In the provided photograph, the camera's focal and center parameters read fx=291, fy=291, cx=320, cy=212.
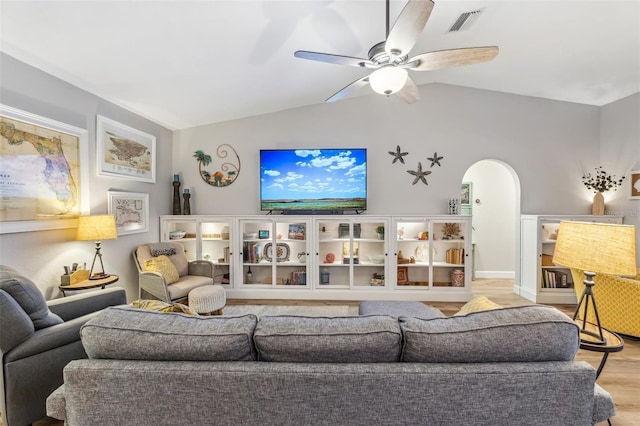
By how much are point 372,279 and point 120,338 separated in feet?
11.3

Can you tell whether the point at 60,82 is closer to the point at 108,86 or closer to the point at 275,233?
the point at 108,86

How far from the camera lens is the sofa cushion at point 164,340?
1.14 metres

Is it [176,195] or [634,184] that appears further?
[176,195]

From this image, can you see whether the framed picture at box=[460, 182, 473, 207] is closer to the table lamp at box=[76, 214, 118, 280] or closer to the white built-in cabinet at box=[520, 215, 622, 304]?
the white built-in cabinet at box=[520, 215, 622, 304]

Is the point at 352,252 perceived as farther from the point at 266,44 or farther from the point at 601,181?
the point at 601,181

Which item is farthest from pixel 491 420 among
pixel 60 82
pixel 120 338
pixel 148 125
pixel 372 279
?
pixel 148 125

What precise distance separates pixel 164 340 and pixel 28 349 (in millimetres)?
1118

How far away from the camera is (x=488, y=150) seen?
426cm

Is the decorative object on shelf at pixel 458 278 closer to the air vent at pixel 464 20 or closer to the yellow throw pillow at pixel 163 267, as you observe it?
the air vent at pixel 464 20

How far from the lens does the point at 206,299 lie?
3074mm

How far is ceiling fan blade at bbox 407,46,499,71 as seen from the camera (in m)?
1.87

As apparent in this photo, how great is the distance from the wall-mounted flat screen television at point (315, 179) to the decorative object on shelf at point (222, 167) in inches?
19.9

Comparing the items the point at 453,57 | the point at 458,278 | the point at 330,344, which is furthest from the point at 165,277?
the point at 458,278

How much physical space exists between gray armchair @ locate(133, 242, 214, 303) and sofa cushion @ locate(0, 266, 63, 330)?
126 cm
